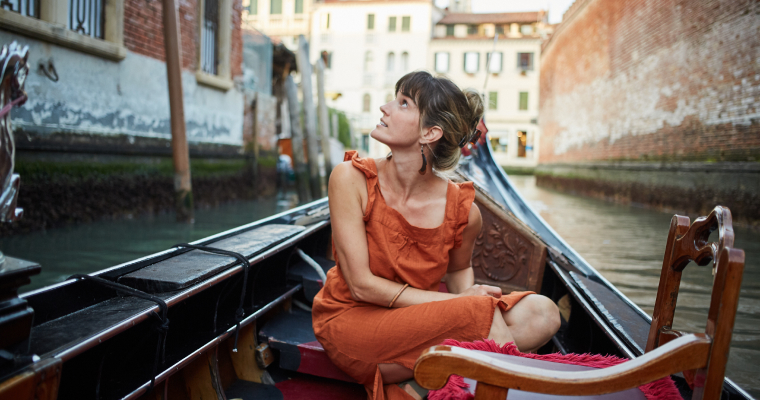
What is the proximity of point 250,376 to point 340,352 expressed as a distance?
1.67 ft

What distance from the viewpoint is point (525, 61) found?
92.9ft

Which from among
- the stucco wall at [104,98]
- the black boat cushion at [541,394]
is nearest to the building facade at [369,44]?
the stucco wall at [104,98]

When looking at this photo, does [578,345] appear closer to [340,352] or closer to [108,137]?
[340,352]

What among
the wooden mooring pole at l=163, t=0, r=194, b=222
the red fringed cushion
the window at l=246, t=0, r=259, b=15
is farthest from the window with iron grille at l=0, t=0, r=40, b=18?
the window at l=246, t=0, r=259, b=15

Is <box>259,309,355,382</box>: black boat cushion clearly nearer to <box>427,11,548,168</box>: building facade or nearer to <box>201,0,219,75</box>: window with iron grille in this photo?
<box>201,0,219,75</box>: window with iron grille

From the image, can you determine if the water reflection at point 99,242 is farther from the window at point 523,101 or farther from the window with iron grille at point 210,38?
the window at point 523,101

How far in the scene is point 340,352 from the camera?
58.6 inches

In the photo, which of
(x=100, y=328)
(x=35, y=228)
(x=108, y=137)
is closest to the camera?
(x=100, y=328)

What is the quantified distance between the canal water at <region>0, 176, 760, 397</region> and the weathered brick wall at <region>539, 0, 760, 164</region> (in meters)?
1.73

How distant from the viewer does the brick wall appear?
5.75 meters

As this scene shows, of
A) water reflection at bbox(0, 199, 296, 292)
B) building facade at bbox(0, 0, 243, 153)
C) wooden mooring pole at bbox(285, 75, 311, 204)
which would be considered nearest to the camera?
water reflection at bbox(0, 199, 296, 292)

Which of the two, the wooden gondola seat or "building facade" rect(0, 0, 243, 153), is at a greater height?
"building facade" rect(0, 0, 243, 153)

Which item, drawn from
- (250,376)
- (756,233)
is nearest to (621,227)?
(756,233)

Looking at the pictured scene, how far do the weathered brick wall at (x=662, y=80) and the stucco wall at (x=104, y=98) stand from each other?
25.2ft
